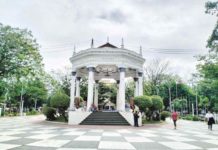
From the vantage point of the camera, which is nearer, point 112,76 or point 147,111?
point 147,111

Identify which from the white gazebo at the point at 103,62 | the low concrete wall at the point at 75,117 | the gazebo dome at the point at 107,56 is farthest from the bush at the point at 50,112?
the gazebo dome at the point at 107,56

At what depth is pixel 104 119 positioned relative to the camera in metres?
20.8

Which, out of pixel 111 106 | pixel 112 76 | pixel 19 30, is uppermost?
pixel 19 30

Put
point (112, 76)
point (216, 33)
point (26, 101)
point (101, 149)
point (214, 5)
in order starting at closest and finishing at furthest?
point (101, 149), point (214, 5), point (216, 33), point (112, 76), point (26, 101)

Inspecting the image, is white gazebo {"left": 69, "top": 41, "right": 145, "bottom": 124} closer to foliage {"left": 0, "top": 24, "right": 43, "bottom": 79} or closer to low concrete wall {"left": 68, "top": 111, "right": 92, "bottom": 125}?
low concrete wall {"left": 68, "top": 111, "right": 92, "bottom": 125}

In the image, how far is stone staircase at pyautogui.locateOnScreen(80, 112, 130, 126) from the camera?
2001 centimetres

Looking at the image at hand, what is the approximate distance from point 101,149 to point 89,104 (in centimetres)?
1461

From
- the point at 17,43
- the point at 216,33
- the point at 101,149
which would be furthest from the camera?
the point at 17,43

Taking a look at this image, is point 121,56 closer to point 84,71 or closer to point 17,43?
point 84,71

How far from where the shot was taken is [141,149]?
7.73 metres

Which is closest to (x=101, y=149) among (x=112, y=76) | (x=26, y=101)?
(x=112, y=76)

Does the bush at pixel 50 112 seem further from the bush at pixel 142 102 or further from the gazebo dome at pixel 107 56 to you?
the bush at pixel 142 102

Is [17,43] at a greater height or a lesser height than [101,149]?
greater

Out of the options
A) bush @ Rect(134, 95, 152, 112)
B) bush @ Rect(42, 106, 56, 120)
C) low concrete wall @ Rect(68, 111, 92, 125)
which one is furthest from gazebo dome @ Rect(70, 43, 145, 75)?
bush @ Rect(42, 106, 56, 120)
